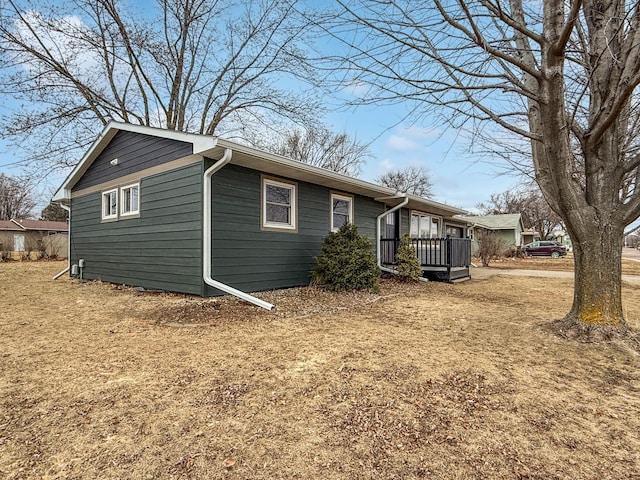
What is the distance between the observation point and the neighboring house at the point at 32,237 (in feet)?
62.3

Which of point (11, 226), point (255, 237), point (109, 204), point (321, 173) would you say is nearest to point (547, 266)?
point (321, 173)

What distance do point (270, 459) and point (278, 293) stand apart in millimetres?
5309

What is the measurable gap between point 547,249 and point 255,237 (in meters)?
29.0

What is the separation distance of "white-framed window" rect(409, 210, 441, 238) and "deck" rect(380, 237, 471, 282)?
1.95m

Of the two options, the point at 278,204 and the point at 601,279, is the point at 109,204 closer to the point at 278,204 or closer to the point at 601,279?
the point at 278,204

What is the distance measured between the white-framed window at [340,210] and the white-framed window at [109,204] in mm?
5406

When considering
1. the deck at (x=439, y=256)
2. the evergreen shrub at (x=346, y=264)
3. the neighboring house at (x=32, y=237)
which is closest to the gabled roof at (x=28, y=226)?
the neighboring house at (x=32, y=237)

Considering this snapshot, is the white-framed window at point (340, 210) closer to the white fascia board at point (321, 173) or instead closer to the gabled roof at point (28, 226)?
the white fascia board at point (321, 173)

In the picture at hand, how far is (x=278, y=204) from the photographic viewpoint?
759cm

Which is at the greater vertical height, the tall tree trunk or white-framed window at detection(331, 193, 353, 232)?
white-framed window at detection(331, 193, 353, 232)

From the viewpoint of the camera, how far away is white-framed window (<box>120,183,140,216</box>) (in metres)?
7.98

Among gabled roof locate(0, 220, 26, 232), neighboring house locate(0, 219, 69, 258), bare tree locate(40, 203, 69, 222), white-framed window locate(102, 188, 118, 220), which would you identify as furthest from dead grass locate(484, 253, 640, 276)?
bare tree locate(40, 203, 69, 222)

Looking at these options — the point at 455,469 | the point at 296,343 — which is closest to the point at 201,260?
the point at 296,343

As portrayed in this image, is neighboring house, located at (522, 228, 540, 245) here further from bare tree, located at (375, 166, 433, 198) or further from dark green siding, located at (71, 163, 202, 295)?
dark green siding, located at (71, 163, 202, 295)
